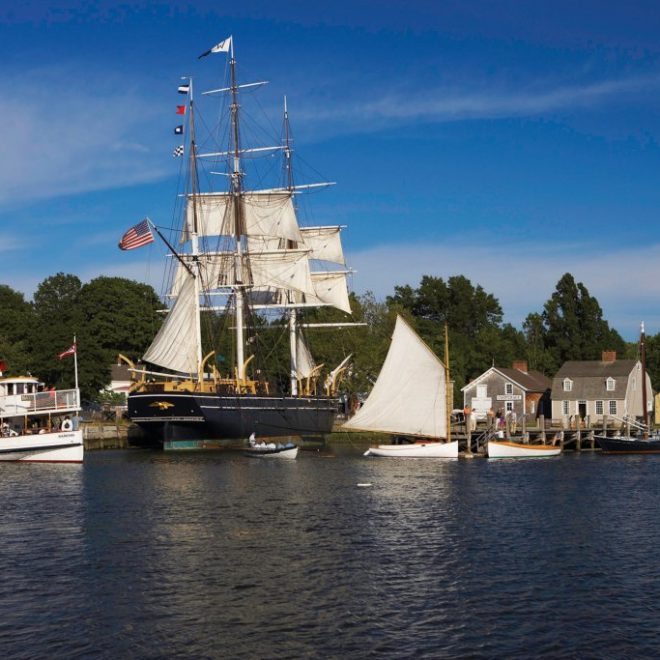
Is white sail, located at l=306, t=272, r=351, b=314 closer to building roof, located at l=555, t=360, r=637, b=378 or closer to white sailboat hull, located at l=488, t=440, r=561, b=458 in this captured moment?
building roof, located at l=555, t=360, r=637, b=378

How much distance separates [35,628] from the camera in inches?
951

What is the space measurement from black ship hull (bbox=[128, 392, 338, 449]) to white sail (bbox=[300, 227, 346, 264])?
3189cm

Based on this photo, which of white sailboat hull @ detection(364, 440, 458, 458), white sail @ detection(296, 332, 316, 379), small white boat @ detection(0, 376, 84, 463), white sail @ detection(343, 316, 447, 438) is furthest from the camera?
white sail @ detection(296, 332, 316, 379)

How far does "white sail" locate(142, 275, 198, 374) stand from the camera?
8119cm

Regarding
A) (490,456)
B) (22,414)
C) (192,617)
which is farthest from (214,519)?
(490,456)

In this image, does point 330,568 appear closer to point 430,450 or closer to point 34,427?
point 430,450

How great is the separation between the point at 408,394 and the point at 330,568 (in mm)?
39391

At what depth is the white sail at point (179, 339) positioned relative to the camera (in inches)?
3196

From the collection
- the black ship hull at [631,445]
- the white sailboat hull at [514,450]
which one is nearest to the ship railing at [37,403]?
the white sailboat hull at [514,450]

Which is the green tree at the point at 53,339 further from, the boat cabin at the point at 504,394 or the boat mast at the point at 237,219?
the boat cabin at the point at 504,394

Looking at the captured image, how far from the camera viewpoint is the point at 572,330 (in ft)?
433

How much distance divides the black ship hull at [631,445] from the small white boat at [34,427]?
131ft

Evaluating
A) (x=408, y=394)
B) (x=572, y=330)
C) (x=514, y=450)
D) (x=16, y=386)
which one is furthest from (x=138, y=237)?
(x=572, y=330)

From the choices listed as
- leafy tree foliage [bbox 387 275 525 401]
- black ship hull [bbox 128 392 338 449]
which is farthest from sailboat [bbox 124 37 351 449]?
leafy tree foliage [bbox 387 275 525 401]
